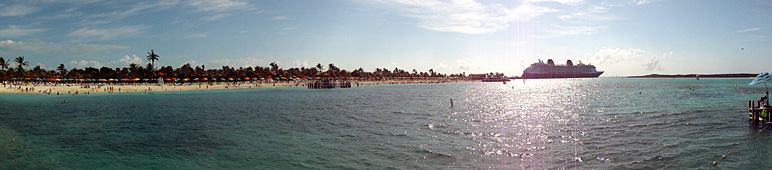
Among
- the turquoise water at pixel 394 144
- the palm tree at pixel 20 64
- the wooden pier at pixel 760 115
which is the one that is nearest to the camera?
the turquoise water at pixel 394 144

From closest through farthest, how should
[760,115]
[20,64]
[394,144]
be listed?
[394,144] → [760,115] → [20,64]

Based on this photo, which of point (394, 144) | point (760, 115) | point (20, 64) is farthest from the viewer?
point (20, 64)

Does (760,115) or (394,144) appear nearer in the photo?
(394,144)

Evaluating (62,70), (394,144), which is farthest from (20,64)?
(394,144)

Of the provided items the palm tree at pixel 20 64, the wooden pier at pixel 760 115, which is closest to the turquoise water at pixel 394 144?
the wooden pier at pixel 760 115

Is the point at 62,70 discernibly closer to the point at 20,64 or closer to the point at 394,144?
the point at 20,64

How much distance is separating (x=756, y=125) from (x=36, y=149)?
125 ft

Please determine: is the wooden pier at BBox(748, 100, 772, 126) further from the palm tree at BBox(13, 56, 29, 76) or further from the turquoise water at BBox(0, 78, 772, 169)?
the palm tree at BBox(13, 56, 29, 76)

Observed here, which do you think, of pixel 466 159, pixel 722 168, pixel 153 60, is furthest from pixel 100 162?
pixel 153 60

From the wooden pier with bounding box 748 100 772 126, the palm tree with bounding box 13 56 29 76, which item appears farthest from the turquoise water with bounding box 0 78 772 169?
the palm tree with bounding box 13 56 29 76

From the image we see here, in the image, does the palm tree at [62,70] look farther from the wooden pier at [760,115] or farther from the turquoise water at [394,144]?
the wooden pier at [760,115]

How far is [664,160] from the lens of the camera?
44.1 feet

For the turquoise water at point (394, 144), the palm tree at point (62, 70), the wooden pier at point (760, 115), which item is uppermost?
the palm tree at point (62, 70)

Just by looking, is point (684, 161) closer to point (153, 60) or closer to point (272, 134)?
point (272, 134)
